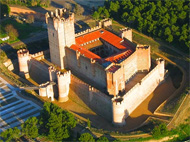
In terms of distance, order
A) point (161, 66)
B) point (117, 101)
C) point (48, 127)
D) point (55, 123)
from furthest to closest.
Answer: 1. point (161, 66)
2. point (117, 101)
3. point (48, 127)
4. point (55, 123)

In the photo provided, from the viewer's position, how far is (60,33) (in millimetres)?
77062

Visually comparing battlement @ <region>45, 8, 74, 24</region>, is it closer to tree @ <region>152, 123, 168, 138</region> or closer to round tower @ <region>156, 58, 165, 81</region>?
round tower @ <region>156, 58, 165, 81</region>

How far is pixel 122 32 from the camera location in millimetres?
83000

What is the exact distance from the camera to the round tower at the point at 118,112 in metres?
67.4

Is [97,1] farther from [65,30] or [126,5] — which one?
[65,30]

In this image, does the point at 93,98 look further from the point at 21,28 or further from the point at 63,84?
the point at 21,28

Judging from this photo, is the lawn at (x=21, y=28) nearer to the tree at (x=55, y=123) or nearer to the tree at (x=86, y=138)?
the tree at (x=55, y=123)

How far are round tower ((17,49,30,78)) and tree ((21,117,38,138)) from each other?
21.6 meters

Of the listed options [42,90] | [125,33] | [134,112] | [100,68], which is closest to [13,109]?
[42,90]

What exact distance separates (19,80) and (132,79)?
23.5m

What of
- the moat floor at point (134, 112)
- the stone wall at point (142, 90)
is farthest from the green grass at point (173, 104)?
the stone wall at point (142, 90)

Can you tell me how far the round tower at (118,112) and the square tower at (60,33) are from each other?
57.9 ft

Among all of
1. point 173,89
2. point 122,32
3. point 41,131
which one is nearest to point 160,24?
point 122,32

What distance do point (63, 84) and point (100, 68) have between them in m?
8.34
